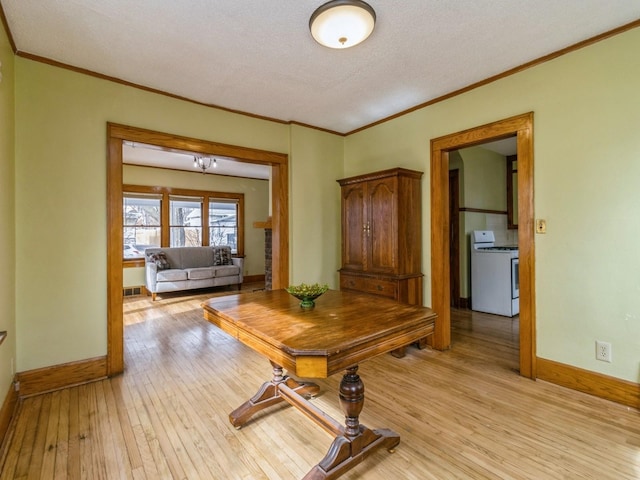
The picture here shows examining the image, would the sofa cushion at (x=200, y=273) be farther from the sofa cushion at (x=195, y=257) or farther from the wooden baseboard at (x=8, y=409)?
the wooden baseboard at (x=8, y=409)

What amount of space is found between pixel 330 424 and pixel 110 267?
2290 mm

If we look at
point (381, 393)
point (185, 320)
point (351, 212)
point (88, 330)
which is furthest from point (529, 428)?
point (185, 320)

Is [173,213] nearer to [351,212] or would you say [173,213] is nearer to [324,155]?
[324,155]

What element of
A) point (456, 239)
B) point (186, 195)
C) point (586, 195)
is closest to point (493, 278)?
point (456, 239)

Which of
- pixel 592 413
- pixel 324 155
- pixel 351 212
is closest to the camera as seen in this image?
pixel 592 413

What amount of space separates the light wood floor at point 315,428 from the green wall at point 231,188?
4.51 meters

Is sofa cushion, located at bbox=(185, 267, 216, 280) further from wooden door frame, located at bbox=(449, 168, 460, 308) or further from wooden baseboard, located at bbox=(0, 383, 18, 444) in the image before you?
wooden door frame, located at bbox=(449, 168, 460, 308)

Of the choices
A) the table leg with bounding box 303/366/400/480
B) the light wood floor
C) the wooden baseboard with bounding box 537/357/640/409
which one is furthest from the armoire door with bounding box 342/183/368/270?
the table leg with bounding box 303/366/400/480

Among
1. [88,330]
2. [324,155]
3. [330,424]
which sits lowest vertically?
[330,424]

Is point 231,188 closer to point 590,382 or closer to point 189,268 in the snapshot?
point 189,268

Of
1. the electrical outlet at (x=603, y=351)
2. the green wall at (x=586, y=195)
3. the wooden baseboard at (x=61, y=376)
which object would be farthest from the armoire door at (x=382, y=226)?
the wooden baseboard at (x=61, y=376)

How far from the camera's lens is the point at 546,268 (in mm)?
2566

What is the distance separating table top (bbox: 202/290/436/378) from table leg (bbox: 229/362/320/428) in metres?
0.50

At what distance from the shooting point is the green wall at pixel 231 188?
20.9ft
